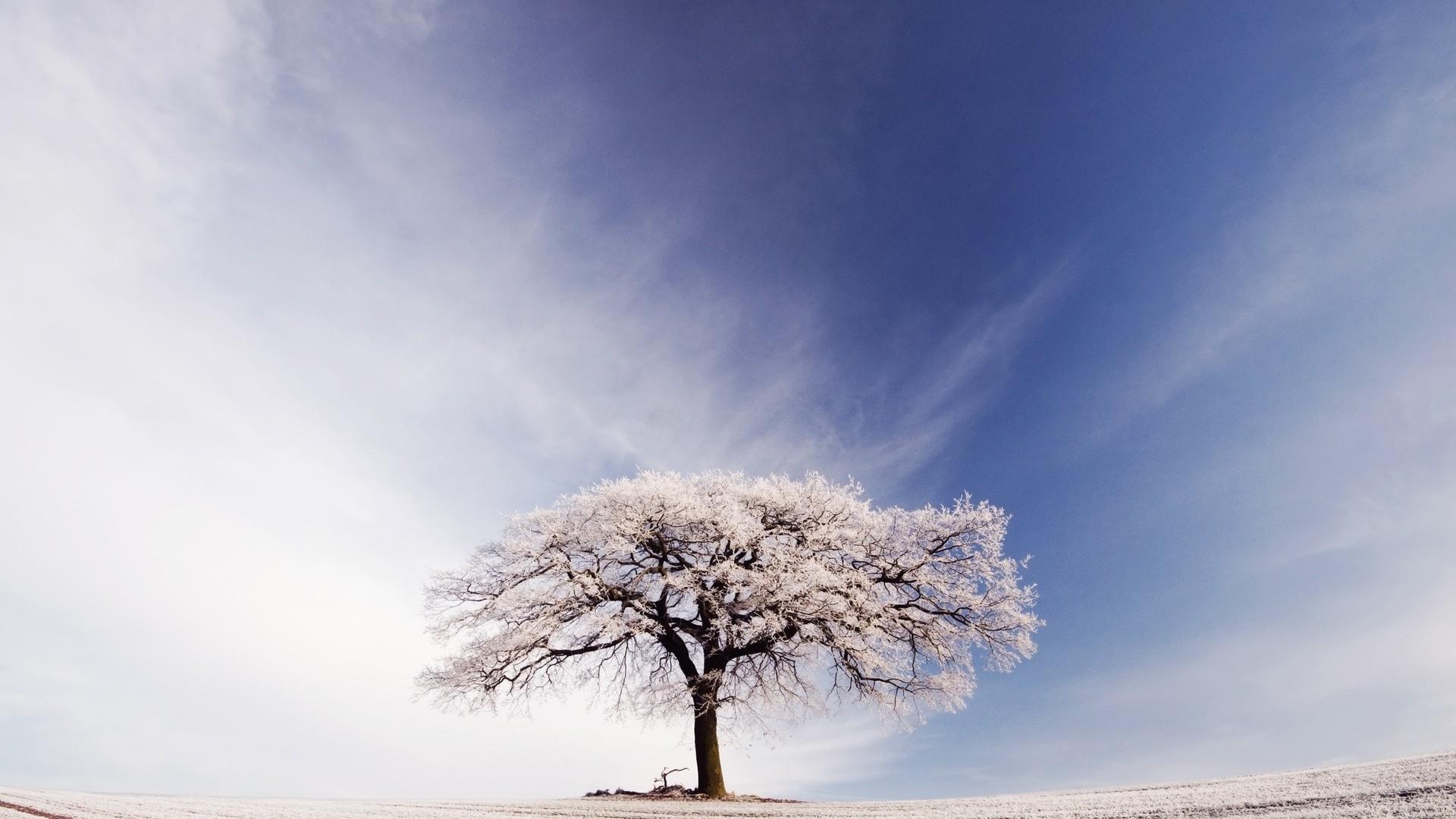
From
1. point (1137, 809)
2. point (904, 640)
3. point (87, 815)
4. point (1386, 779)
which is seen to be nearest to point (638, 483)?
point (904, 640)

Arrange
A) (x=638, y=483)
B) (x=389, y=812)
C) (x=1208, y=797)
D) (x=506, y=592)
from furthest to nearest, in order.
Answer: (x=638, y=483) < (x=506, y=592) < (x=389, y=812) < (x=1208, y=797)

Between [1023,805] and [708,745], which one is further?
[708,745]

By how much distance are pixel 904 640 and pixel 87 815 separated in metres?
20.3

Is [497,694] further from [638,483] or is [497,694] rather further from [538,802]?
[638,483]

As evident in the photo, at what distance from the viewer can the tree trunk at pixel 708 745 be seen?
72.2 feet

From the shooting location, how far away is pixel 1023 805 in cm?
1295

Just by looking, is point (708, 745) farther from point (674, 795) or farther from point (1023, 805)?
point (1023, 805)

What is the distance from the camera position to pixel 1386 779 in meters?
9.84

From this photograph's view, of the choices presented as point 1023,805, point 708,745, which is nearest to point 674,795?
point 708,745

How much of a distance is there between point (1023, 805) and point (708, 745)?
11558mm

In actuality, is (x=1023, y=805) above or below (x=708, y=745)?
below

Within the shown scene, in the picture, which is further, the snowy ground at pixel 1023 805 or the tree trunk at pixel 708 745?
the tree trunk at pixel 708 745

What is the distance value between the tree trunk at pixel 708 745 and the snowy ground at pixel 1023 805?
122 inches

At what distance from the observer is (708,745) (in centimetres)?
2252
